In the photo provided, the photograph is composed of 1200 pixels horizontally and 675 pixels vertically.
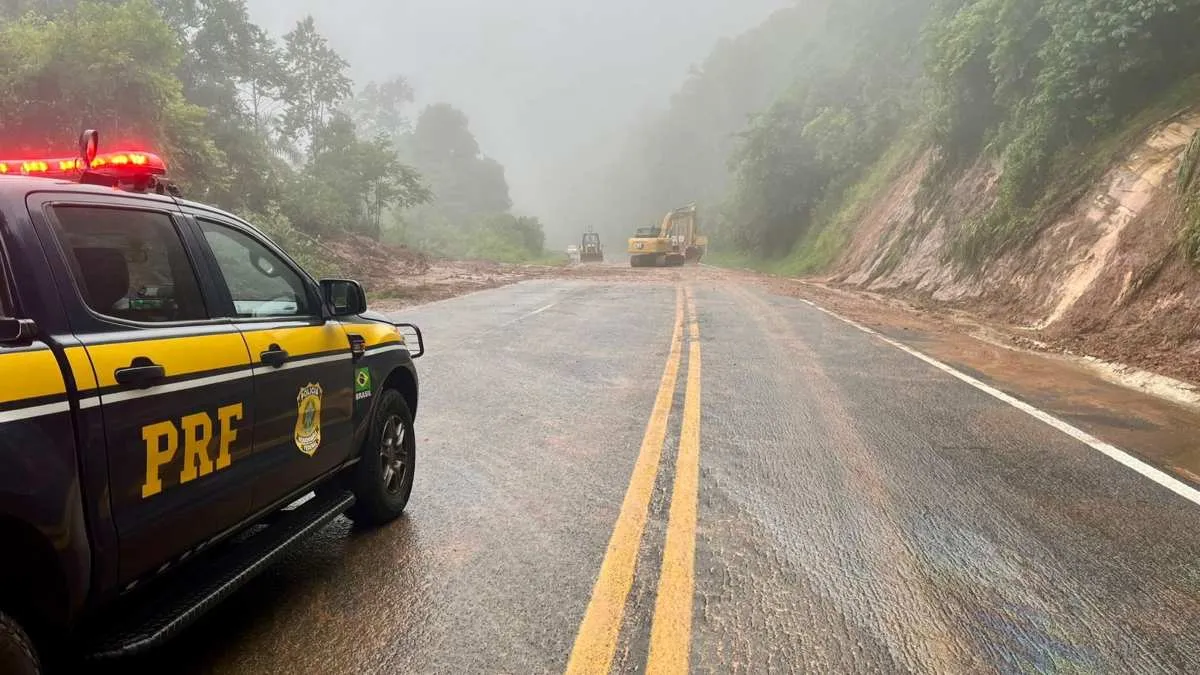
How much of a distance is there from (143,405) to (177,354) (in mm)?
276

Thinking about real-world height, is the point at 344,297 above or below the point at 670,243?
above

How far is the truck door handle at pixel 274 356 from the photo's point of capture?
120 inches

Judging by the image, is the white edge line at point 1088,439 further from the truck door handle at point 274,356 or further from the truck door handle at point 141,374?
the truck door handle at point 141,374

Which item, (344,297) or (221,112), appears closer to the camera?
(344,297)

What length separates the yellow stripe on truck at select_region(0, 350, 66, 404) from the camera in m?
1.91

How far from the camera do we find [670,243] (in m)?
41.6

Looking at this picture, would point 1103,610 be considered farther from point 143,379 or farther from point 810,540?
point 143,379

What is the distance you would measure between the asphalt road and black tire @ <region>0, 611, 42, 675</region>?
0.88 meters

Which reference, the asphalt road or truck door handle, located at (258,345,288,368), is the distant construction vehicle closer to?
the asphalt road

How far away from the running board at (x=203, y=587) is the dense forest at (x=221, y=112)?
17.3 metres

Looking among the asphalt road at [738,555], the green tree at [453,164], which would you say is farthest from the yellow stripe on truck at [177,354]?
the green tree at [453,164]

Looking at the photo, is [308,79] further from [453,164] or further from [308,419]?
[308,419]

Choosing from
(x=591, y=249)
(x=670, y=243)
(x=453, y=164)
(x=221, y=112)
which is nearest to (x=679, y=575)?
(x=221, y=112)

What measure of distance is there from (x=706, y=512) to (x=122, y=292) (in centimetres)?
302
